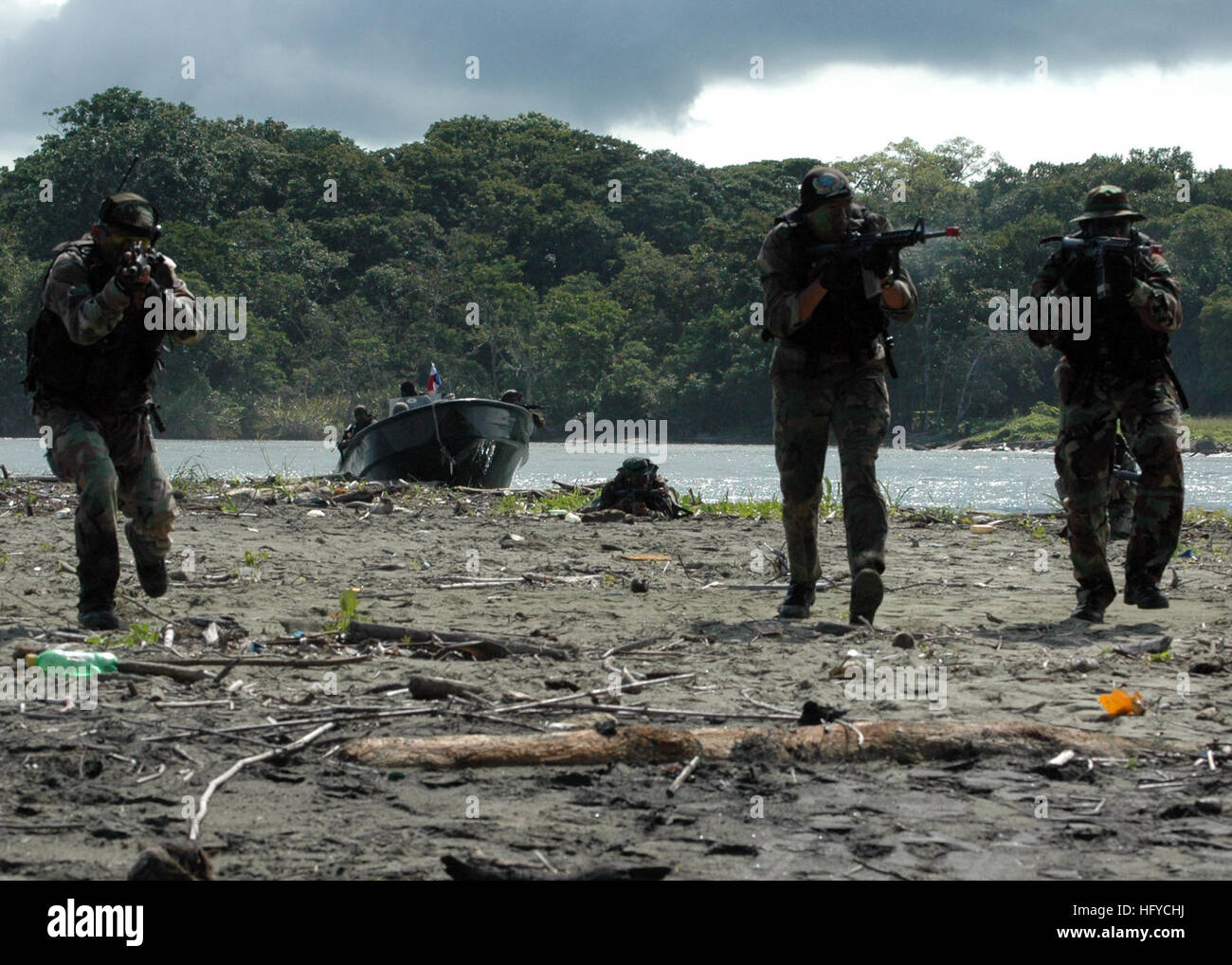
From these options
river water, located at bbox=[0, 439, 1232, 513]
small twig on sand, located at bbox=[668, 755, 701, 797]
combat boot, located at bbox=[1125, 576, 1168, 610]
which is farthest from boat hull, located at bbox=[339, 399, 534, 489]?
small twig on sand, located at bbox=[668, 755, 701, 797]

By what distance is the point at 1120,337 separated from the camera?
6387mm

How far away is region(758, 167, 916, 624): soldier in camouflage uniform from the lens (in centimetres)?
611

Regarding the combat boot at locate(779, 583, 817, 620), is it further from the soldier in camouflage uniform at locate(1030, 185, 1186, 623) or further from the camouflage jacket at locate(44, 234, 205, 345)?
the camouflage jacket at locate(44, 234, 205, 345)

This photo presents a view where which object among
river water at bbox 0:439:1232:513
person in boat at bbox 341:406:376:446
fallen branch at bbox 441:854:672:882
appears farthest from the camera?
river water at bbox 0:439:1232:513

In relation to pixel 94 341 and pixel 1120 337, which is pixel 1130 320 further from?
pixel 94 341

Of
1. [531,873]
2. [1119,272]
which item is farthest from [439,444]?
[531,873]

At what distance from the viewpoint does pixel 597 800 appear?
334cm

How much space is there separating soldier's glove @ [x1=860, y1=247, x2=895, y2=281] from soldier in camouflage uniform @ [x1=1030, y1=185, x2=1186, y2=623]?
0.85m

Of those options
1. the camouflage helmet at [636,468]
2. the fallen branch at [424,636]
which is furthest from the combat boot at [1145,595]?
the camouflage helmet at [636,468]

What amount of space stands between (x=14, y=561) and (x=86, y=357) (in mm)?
2558

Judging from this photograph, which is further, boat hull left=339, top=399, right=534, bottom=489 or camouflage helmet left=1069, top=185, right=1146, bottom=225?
boat hull left=339, top=399, right=534, bottom=489

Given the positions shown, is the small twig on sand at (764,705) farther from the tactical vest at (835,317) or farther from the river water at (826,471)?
the river water at (826,471)

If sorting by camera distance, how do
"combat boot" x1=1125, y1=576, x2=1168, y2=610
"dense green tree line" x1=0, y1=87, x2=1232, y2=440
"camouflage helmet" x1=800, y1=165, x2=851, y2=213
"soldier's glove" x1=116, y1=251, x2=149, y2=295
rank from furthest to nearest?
"dense green tree line" x1=0, y1=87, x2=1232, y2=440, "combat boot" x1=1125, y1=576, x2=1168, y2=610, "camouflage helmet" x1=800, y1=165, x2=851, y2=213, "soldier's glove" x1=116, y1=251, x2=149, y2=295

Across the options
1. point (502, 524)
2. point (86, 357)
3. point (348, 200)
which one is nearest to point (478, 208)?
point (348, 200)
